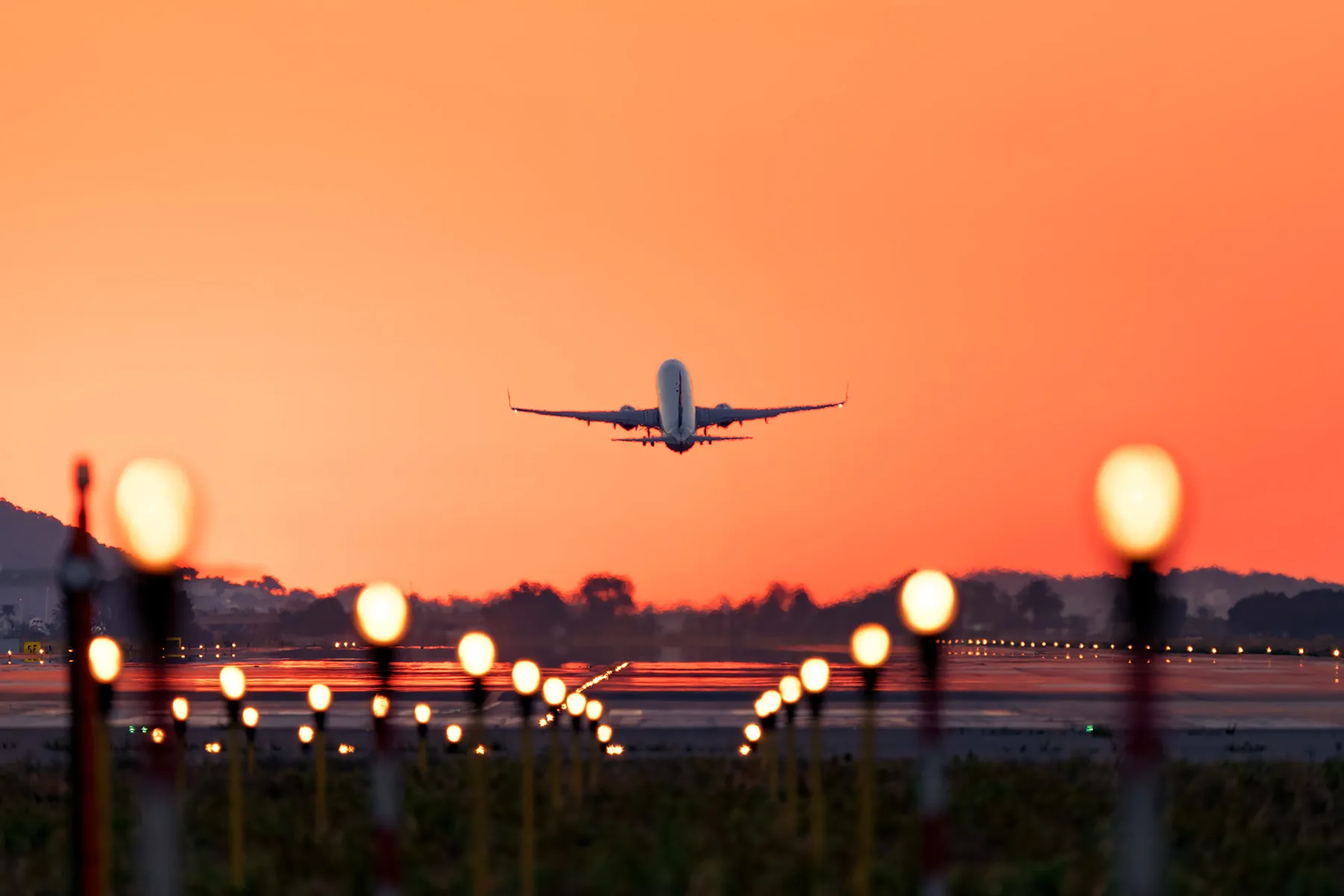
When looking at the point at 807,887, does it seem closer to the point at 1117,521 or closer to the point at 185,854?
the point at 185,854

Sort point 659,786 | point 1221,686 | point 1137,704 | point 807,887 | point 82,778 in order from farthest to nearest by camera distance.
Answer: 1. point 1221,686
2. point 659,786
3. point 807,887
4. point 82,778
5. point 1137,704

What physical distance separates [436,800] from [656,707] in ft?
92.6

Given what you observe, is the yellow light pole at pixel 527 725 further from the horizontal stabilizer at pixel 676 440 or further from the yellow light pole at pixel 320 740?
the horizontal stabilizer at pixel 676 440

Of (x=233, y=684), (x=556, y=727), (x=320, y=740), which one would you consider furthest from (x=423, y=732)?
(x=233, y=684)

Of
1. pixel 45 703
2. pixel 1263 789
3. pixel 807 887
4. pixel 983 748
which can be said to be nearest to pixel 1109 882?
pixel 807 887

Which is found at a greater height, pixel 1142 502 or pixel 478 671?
pixel 1142 502

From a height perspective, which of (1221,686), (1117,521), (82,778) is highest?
(1117,521)

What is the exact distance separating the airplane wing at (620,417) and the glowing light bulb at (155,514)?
76569 mm

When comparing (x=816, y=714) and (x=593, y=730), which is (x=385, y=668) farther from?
(x=593, y=730)

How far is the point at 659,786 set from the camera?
30891mm

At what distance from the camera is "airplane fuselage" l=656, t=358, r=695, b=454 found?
3484 inches

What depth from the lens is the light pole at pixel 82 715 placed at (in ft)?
42.7

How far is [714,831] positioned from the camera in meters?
25.8

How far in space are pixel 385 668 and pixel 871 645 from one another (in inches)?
205
